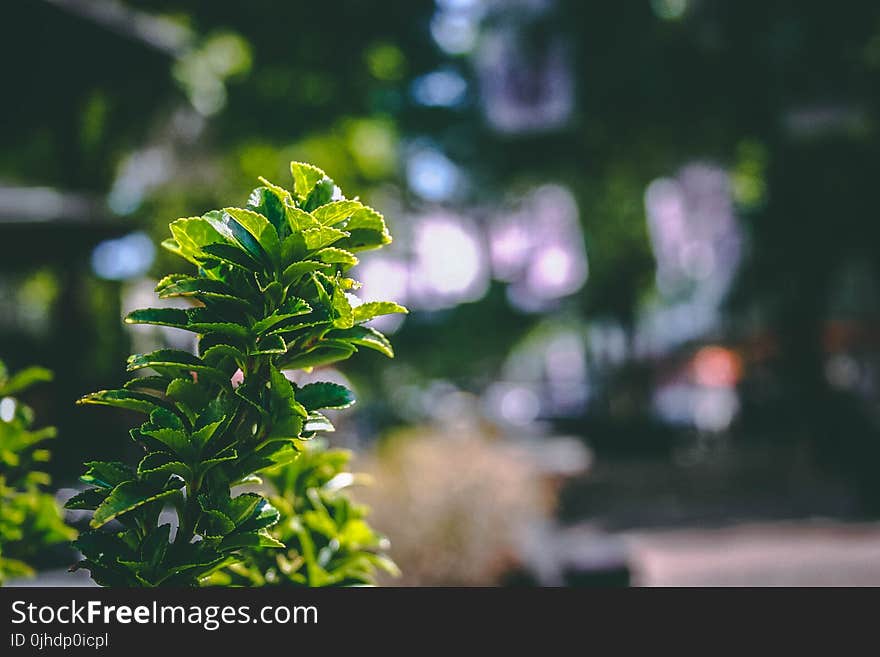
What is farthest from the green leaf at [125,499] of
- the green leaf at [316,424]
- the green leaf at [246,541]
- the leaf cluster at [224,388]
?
the green leaf at [316,424]

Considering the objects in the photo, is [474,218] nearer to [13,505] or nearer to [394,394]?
[394,394]

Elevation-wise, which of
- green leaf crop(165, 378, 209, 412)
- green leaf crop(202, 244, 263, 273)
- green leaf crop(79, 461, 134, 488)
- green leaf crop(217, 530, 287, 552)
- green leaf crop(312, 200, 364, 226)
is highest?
green leaf crop(312, 200, 364, 226)

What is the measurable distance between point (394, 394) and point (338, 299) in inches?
1077

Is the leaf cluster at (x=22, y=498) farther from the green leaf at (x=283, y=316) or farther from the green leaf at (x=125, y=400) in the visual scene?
the green leaf at (x=283, y=316)

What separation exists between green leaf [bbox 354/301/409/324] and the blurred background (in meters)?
3.91

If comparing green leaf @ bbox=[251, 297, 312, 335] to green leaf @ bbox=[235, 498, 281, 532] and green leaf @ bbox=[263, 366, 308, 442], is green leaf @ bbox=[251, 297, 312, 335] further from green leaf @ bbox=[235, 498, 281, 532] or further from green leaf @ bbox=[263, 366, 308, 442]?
green leaf @ bbox=[235, 498, 281, 532]

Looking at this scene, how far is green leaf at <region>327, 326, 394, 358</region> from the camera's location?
1297 mm

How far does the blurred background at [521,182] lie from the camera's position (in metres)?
5.64

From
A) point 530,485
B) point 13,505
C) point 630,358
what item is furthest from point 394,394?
point 13,505

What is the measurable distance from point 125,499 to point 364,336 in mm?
446

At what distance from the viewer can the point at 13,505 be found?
1.67 metres

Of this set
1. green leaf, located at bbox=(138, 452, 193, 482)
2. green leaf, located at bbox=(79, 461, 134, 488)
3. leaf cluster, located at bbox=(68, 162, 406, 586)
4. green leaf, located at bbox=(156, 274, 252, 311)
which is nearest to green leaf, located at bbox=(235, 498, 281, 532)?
leaf cluster, located at bbox=(68, 162, 406, 586)

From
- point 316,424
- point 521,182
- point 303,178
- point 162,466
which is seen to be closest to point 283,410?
point 316,424

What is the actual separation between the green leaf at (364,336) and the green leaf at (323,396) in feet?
0.30
